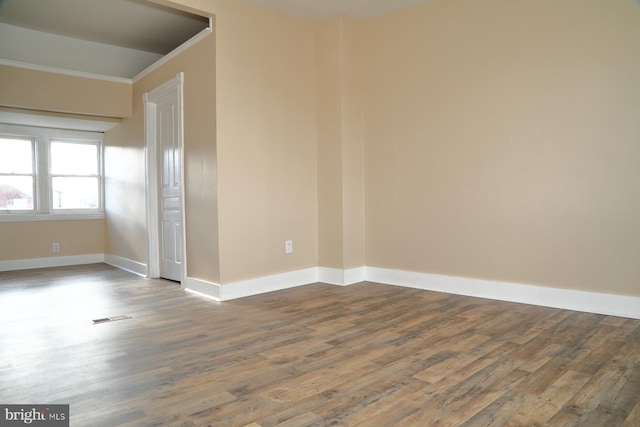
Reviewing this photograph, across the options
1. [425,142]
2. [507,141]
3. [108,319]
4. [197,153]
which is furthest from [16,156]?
[507,141]

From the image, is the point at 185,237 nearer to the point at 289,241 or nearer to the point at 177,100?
the point at 289,241

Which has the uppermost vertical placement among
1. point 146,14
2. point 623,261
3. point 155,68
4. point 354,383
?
point 146,14

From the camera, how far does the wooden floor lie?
170 cm

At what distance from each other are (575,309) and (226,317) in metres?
2.68

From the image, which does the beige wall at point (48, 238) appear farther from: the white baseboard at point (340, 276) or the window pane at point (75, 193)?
the white baseboard at point (340, 276)

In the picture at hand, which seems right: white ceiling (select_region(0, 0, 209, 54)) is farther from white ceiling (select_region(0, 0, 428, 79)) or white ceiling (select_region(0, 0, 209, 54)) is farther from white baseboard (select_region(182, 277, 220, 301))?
white baseboard (select_region(182, 277, 220, 301))

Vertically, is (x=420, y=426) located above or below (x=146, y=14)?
below

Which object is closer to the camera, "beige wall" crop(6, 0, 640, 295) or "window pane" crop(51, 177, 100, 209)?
"beige wall" crop(6, 0, 640, 295)

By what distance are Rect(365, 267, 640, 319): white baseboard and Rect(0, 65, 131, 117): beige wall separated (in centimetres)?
400

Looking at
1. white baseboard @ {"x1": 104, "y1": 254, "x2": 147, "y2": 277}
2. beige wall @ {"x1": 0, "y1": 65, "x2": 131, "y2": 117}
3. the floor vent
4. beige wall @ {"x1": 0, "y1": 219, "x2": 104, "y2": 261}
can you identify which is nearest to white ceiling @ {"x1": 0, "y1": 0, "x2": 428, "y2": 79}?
beige wall @ {"x1": 0, "y1": 65, "x2": 131, "y2": 117}

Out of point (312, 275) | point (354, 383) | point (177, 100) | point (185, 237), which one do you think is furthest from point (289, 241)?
point (354, 383)

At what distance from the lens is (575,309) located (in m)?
3.15

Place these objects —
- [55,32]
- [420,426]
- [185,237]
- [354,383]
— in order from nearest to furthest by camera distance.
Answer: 1. [420,426]
2. [354,383]
3. [185,237]
4. [55,32]

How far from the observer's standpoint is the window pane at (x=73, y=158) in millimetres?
6305
